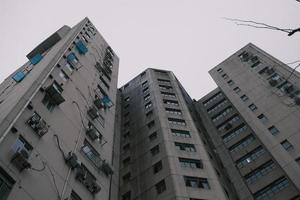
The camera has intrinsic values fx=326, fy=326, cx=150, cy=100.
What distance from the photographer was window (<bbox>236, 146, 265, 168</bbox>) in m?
33.6

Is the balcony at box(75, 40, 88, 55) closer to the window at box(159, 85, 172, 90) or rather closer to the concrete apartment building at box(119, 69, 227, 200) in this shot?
the concrete apartment building at box(119, 69, 227, 200)

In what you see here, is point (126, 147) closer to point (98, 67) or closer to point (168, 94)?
point (98, 67)

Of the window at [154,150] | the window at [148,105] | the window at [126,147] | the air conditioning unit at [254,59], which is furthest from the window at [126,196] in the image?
the air conditioning unit at [254,59]

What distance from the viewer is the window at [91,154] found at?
64.2 ft

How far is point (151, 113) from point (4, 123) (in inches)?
954

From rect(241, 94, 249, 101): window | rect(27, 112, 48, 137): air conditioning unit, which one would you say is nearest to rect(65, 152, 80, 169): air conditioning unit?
rect(27, 112, 48, 137): air conditioning unit

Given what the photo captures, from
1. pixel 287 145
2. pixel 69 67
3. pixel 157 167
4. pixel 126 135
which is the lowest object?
pixel 287 145

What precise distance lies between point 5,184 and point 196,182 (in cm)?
1679

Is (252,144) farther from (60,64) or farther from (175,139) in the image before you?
(60,64)

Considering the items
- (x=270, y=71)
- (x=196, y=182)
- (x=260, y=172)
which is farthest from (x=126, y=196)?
(x=270, y=71)

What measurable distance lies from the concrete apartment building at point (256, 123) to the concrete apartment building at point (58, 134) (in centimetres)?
1377

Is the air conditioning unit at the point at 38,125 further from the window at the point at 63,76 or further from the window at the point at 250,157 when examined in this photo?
the window at the point at 250,157

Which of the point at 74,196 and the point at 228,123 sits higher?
the point at 228,123

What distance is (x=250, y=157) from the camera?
112 feet
